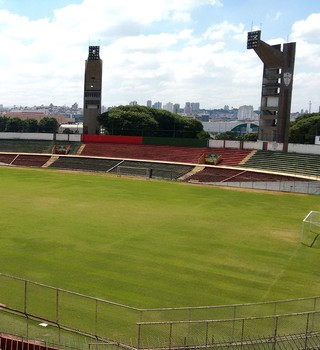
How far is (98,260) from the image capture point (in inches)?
1051

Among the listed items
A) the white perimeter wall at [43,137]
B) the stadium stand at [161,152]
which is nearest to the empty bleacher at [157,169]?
the stadium stand at [161,152]

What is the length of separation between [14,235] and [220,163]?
5316 cm

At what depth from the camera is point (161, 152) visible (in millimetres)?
89250

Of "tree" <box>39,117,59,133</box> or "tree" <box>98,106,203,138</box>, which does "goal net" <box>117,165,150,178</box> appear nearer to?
"tree" <box>98,106,203,138</box>

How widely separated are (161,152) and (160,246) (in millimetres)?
59928

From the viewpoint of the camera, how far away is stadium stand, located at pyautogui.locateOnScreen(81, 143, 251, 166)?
8206cm

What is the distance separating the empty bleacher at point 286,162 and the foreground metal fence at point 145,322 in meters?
50.9

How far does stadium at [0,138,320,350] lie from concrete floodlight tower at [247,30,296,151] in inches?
661

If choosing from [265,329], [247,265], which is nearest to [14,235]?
[247,265]

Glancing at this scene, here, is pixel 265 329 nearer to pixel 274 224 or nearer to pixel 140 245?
pixel 140 245

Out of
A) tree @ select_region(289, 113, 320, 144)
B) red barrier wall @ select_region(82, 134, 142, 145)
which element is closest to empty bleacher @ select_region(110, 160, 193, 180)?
red barrier wall @ select_region(82, 134, 142, 145)

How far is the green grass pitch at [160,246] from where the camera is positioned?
74.1 ft

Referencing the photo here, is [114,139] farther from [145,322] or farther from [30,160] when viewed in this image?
[145,322]

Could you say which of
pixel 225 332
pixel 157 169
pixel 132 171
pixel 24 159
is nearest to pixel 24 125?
pixel 24 159
